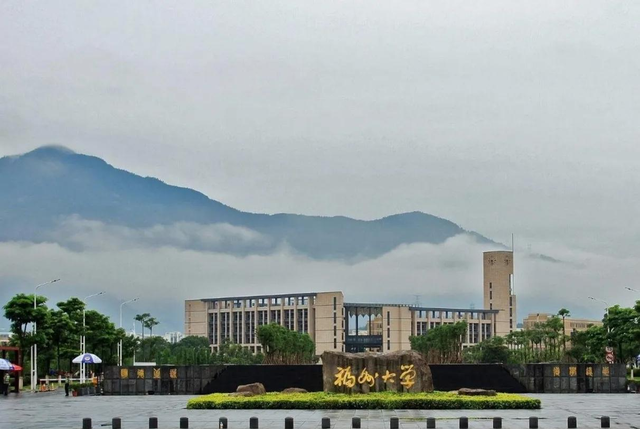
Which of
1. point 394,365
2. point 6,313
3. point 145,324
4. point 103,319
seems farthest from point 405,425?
point 145,324

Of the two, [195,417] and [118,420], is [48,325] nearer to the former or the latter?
[195,417]

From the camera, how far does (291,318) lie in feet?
420

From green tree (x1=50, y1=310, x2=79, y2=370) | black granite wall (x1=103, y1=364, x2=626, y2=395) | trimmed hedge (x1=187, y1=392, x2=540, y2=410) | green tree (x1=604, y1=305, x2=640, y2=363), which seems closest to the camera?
trimmed hedge (x1=187, y1=392, x2=540, y2=410)

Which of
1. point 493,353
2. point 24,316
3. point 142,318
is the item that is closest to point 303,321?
point 142,318

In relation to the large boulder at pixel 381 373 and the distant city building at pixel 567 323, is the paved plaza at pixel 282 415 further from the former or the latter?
the distant city building at pixel 567 323

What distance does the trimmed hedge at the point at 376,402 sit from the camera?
31203mm

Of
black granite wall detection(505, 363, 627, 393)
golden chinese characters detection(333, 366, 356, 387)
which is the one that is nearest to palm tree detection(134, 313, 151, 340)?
black granite wall detection(505, 363, 627, 393)

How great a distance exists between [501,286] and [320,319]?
→ 32404 millimetres

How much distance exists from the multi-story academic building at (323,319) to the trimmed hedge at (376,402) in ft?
304

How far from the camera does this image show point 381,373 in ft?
112

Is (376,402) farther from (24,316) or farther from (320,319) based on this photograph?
(320,319)

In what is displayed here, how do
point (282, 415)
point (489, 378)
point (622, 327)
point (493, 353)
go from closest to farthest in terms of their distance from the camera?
point (282, 415), point (489, 378), point (622, 327), point (493, 353)

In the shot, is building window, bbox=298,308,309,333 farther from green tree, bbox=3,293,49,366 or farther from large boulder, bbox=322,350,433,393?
large boulder, bbox=322,350,433,393

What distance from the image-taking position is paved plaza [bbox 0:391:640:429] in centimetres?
2562
